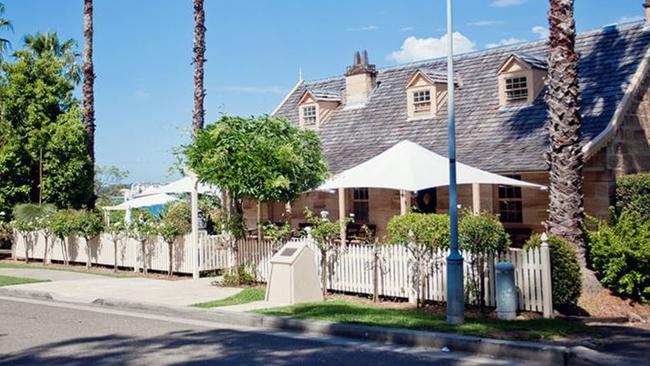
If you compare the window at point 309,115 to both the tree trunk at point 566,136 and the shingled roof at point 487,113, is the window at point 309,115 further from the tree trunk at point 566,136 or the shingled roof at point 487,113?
the tree trunk at point 566,136

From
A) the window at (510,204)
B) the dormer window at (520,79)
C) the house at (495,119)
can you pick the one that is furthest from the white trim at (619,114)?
the window at (510,204)

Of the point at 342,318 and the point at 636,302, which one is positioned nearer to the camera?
the point at 342,318

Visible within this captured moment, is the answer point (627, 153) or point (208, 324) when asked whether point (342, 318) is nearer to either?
point (208, 324)

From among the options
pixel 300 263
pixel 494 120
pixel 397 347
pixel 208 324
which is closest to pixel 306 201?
pixel 494 120

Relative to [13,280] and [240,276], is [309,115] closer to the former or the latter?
[240,276]

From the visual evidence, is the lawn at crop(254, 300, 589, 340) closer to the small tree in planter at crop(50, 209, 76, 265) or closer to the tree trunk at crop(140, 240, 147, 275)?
the tree trunk at crop(140, 240, 147, 275)

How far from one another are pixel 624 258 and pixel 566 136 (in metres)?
2.40

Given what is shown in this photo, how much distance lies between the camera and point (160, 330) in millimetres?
11219

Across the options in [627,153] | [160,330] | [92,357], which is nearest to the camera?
[92,357]

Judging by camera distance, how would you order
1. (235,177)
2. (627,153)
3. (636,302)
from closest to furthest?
1. (636,302)
2. (235,177)
3. (627,153)

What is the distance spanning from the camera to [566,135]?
13.6 metres

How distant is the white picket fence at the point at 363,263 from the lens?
11.8 m

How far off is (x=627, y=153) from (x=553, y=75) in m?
5.87

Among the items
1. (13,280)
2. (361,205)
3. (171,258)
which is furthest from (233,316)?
(361,205)
